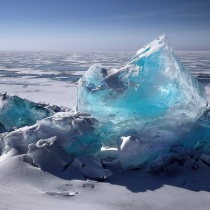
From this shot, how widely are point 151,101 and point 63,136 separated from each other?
1370mm

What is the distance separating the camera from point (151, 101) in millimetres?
4098

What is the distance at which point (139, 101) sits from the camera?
413 centimetres

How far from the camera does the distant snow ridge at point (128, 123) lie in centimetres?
349

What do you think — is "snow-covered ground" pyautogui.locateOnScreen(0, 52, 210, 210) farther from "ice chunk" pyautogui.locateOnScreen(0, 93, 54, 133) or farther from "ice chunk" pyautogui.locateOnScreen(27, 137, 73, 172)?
"ice chunk" pyautogui.locateOnScreen(0, 93, 54, 133)

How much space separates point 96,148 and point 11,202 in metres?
1.50

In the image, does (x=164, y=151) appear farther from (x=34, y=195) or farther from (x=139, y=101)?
(x=34, y=195)

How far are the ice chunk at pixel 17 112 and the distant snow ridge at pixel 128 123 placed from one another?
41.5 inches

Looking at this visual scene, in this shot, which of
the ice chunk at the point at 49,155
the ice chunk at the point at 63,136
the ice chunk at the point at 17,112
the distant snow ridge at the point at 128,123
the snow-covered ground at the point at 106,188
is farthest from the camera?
the ice chunk at the point at 17,112

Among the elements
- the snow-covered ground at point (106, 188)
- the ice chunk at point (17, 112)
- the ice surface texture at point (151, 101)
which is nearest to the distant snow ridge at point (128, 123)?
the ice surface texture at point (151, 101)

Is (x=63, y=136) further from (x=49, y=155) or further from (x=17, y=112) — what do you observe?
(x=17, y=112)

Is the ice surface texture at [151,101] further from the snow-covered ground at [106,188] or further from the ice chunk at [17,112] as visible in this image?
the ice chunk at [17,112]

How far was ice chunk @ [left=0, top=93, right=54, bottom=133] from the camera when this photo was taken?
5.17 meters

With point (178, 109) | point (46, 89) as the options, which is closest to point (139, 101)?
point (178, 109)

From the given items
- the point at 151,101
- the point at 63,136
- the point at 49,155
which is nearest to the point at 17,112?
the point at 63,136
